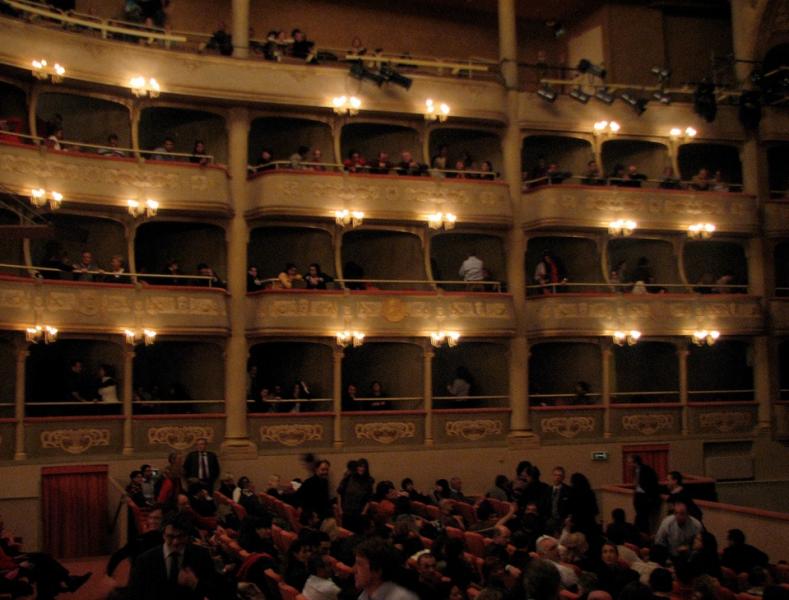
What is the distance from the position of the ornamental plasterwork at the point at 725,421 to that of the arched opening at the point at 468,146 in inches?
324

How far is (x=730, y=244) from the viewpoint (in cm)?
2811

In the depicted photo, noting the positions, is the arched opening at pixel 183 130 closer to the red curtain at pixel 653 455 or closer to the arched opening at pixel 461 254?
the arched opening at pixel 461 254

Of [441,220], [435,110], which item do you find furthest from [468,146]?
[441,220]

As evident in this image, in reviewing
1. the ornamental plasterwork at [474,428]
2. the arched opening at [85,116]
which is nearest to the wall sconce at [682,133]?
the ornamental plasterwork at [474,428]

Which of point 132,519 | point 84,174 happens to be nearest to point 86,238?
point 84,174

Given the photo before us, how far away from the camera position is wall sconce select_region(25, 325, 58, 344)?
19219 mm

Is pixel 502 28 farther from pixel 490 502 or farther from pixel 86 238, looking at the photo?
pixel 490 502

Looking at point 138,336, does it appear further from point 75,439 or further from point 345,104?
point 345,104

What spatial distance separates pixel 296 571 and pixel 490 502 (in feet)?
20.7

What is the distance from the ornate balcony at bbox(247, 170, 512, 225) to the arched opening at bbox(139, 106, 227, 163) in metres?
1.70

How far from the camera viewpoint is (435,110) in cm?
2359

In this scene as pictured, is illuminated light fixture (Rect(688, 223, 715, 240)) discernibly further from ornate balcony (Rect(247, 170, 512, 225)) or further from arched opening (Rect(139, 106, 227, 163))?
arched opening (Rect(139, 106, 227, 163))

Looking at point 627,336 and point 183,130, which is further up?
point 183,130

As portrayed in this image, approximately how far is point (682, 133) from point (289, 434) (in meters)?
13.2
